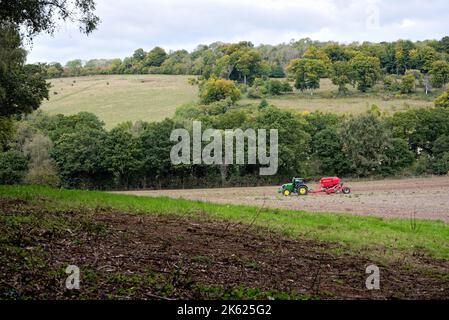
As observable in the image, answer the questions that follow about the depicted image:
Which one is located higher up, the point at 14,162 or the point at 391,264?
the point at 391,264

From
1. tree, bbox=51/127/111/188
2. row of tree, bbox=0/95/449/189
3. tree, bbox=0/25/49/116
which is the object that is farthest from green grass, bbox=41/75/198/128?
tree, bbox=0/25/49/116

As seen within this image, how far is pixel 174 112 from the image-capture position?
11606 centimetres

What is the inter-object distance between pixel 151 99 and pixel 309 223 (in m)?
113

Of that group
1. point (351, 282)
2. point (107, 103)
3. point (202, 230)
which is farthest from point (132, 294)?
point (107, 103)

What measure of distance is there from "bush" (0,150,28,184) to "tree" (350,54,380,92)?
312 ft

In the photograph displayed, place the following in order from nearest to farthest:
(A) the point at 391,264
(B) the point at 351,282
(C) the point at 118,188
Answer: (B) the point at 351,282 → (A) the point at 391,264 → (C) the point at 118,188

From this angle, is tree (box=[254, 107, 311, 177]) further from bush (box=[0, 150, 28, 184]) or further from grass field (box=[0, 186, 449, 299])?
grass field (box=[0, 186, 449, 299])

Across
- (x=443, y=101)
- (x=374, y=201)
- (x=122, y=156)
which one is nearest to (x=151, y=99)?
(x=122, y=156)

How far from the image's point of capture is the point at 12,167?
68.6 meters

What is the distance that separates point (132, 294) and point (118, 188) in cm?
6749

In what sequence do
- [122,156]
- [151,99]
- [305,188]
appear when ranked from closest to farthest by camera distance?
[305,188], [122,156], [151,99]

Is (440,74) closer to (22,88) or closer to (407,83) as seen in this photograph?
(407,83)

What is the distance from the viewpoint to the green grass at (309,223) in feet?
54.6

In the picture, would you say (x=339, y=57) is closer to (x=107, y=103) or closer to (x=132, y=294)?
(x=107, y=103)
